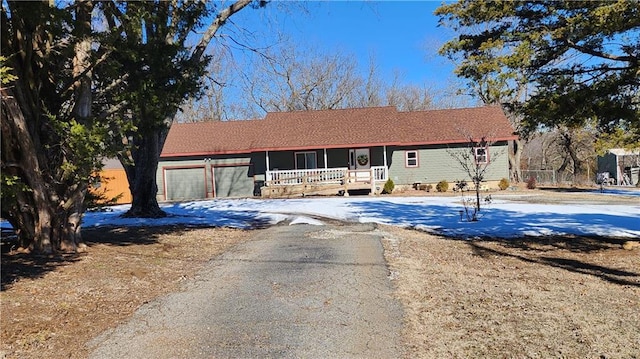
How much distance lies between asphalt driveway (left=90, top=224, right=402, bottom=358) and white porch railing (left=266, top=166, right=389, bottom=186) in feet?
56.1

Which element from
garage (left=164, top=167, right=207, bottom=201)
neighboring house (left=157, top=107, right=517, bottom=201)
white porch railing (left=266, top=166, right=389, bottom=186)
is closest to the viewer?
white porch railing (left=266, top=166, right=389, bottom=186)

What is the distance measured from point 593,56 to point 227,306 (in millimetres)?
7574

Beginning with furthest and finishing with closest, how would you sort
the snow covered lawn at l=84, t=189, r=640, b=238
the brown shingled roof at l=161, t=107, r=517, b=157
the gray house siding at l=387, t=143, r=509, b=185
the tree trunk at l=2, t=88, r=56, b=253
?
the gray house siding at l=387, t=143, r=509, b=185
the brown shingled roof at l=161, t=107, r=517, b=157
the snow covered lawn at l=84, t=189, r=640, b=238
the tree trunk at l=2, t=88, r=56, b=253

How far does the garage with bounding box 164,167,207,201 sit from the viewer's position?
2848 centimetres

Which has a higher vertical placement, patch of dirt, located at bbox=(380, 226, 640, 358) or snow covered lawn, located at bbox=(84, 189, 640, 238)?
snow covered lawn, located at bbox=(84, 189, 640, 238)

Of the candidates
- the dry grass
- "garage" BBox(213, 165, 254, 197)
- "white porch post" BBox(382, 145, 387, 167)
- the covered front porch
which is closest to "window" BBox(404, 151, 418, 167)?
the covered front porch

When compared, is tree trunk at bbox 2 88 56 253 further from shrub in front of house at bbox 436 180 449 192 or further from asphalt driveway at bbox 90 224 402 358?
shrub in front of house at bbox 436 180 449 192

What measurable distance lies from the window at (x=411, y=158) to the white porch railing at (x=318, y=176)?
76.5 inches

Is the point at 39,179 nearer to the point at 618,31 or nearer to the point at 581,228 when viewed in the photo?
the point at 618,31

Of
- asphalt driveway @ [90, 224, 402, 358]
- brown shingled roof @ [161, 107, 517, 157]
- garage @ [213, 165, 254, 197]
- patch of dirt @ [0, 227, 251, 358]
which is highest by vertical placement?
brown shingled roof @ [161, 107, 517, 157]

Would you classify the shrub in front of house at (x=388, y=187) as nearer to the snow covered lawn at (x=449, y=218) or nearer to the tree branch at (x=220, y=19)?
the snow covered lawn at (x=449, y=218)

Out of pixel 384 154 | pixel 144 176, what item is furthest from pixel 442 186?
pixel 144 176

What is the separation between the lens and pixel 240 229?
1234cm

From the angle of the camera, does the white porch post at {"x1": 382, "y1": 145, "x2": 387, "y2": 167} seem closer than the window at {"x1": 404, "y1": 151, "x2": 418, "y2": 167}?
Yes
